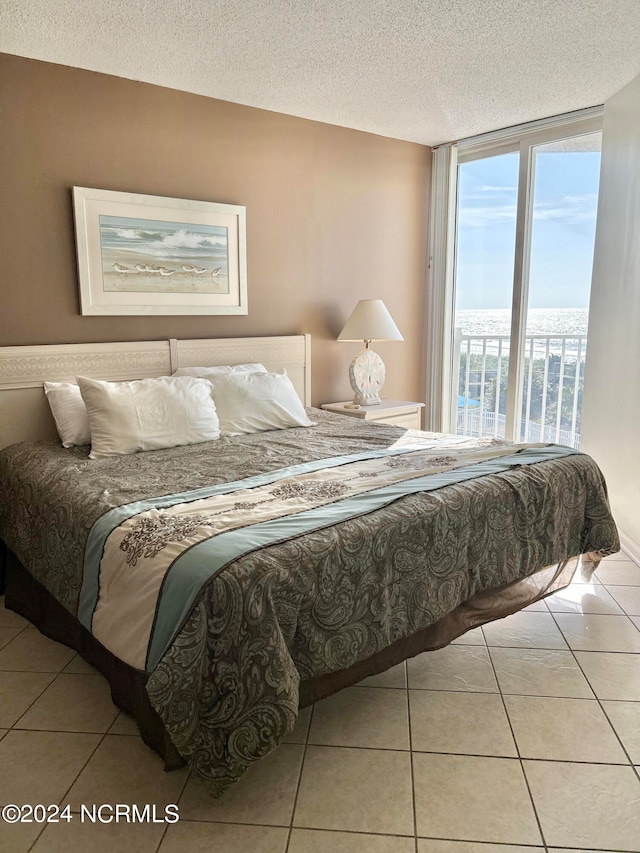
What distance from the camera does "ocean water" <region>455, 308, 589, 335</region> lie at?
4.39 meters

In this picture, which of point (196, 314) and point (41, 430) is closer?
point (41, 430)

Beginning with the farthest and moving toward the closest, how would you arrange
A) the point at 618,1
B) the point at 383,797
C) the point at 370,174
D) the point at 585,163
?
the point at 370,174 → the point at 585,163 → the point at 618,1 → the point at 383,797

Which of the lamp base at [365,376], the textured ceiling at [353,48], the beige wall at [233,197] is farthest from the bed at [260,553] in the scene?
the textured ceiling at [353,48]

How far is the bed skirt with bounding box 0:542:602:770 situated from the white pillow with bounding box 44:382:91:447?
0.60m

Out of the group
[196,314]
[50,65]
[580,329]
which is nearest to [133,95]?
[50,65]

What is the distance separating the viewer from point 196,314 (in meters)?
3.86

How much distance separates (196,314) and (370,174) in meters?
1.78

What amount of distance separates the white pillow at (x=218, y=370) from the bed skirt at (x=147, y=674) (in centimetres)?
130

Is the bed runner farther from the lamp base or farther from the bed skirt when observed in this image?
the lamp base

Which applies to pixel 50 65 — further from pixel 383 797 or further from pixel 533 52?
pixel 383 797

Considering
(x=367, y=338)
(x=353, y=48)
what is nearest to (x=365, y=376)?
(x=367, y=338)

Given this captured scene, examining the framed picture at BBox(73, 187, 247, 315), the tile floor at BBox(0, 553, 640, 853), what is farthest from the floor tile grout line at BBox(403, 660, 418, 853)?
the framed picture at BBox(73, 187, 247, 315)

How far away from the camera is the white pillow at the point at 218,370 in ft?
11.9

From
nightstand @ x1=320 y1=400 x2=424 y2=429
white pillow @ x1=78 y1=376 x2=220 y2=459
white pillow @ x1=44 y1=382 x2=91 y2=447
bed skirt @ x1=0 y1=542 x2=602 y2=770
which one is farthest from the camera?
nightstand @ x1=320 y1=400 x2=424 y2=429
